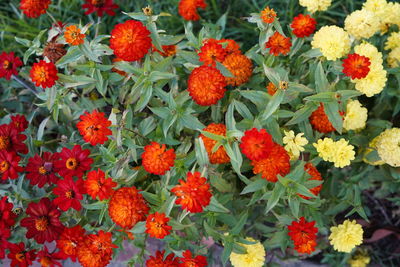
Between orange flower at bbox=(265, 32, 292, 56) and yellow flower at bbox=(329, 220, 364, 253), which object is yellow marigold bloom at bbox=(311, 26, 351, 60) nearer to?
orange flower at bbox=(265, 32, 292, 56)

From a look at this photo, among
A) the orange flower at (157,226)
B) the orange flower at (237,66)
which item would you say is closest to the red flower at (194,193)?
the orange flower at (157,226)

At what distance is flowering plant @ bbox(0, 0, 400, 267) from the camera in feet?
5.26

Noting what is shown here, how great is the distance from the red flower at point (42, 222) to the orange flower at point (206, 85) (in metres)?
0.80

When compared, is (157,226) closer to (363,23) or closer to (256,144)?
(256,144)

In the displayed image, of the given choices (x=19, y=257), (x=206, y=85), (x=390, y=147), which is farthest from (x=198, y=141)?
(x=19, y=257)

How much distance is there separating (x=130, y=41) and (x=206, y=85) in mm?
355

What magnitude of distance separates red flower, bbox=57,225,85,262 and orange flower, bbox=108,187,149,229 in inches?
8.7

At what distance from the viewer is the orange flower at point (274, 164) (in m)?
1.57

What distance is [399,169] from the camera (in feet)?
6.64

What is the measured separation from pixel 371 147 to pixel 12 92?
2197 mm

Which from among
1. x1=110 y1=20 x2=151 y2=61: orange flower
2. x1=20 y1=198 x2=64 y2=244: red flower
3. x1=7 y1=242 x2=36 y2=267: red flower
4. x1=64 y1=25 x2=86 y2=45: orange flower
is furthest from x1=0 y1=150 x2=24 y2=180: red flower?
x1=110 y1=20 x2=151 y2=61: orange flower

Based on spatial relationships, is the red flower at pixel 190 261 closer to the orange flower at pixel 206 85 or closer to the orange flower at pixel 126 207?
the orange flower at pixel 126 207

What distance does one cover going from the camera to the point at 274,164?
1.58 metres

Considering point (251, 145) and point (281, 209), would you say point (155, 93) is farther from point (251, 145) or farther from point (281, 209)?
point (281, 209)
